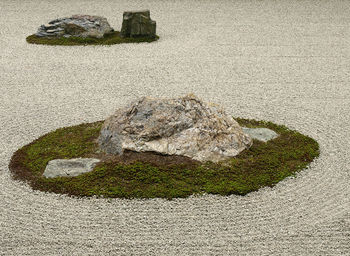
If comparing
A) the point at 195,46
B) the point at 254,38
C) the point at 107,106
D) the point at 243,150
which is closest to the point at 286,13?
the point at 254,38

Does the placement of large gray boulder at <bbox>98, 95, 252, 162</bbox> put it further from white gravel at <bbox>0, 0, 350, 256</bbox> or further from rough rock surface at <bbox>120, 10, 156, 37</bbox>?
rough rock surface at <bbox>120, 10, 156, 37</bbox>

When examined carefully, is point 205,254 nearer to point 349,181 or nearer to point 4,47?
point 349,181

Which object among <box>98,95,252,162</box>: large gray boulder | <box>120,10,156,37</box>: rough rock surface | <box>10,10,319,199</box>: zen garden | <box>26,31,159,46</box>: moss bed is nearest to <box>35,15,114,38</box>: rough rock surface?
<box>26,31,159,46</box>: moss bed

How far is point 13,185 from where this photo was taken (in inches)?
317

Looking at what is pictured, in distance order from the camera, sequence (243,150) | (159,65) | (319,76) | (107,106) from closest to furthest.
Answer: (243,150)
(107,106)
(319,76)
(159,65)

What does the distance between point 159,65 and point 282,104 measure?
4.40 m

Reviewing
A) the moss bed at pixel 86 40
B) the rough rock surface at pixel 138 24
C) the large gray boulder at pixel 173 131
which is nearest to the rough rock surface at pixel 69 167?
the large gray boulder at pixel 173 131

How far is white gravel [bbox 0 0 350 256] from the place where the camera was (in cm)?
670

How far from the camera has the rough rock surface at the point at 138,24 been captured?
55.0 feet

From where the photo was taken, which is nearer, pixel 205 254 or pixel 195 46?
pixel 205 254

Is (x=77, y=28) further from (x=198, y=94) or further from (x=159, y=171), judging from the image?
(x=159, y=171)

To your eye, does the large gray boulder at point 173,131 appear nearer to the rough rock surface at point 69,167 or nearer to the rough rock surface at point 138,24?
the rough rock surface at point 69,167

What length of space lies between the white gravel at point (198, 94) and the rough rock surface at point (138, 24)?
648 millimetres

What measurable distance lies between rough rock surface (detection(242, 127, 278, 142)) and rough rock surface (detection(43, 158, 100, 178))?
2986 mm
